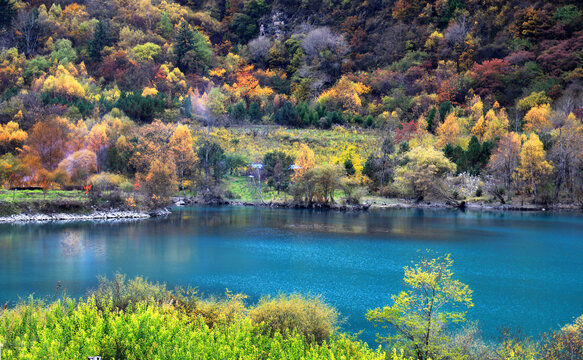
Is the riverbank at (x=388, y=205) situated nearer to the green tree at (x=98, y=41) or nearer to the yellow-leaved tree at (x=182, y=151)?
the yellow-leaved tree at (x=182, y=151)

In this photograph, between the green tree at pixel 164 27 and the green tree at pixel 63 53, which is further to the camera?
the green tree at pixel 164 27

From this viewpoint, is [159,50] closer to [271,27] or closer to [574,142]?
[271,27]

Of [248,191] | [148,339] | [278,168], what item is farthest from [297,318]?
[248,191]

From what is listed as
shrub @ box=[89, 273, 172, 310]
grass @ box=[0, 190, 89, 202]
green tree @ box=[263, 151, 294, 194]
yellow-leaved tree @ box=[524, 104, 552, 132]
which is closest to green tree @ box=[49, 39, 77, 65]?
grass @ box=[0, 190, 89, 202]

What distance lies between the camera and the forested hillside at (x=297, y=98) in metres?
62.4

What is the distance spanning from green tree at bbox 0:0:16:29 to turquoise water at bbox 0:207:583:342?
88.2 meters

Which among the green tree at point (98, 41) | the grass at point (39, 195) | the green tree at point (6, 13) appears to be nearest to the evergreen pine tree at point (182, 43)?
the green tree at point (98, 41)

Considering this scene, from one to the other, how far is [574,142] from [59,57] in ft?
324

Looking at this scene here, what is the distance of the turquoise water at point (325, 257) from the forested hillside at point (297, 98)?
1131 cm

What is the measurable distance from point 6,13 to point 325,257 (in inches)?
4385

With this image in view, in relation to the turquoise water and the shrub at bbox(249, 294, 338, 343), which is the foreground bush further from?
the turquoise water

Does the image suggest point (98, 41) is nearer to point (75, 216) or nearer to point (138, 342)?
point (75, 216)

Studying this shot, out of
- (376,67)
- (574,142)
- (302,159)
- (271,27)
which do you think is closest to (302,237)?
(302,159)

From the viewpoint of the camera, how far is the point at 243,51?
125375mm
